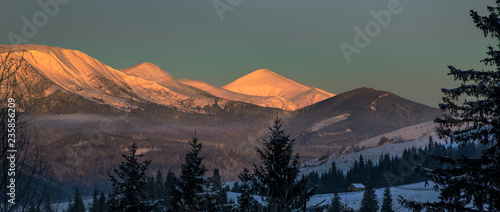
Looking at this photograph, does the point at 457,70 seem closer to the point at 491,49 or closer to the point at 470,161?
the point at 491,49

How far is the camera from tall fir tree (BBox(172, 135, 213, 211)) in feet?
116

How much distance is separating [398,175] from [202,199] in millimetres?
152116

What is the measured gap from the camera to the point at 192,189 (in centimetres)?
3581

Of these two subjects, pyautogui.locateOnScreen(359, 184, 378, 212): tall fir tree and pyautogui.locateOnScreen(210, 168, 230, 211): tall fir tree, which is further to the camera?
pyautogui.locateOnScreen(359, 184, 378, 212): tall fir tree

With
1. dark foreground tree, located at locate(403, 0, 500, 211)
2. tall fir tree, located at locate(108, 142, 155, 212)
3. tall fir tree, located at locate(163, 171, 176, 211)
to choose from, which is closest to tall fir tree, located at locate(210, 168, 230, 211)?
tall fir tree, located at locate(163, 171, 176, 211)

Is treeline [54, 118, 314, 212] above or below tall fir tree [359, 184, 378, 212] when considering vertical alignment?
above

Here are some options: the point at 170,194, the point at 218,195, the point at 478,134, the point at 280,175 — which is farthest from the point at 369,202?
the point at 478,134

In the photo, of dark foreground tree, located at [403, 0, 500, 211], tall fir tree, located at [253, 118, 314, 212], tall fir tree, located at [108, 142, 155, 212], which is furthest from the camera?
tall fir tree, located at [108, 142, 155, 212]

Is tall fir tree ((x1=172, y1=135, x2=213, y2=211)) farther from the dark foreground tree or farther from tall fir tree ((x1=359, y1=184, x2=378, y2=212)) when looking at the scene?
tall fir tree ((x1=359, y1=184, x2=378, y2=212))

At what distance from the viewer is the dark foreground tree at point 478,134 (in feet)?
51.6

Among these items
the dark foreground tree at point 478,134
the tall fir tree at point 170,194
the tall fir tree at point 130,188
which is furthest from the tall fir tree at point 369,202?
the dark foreground tree at point 478,134

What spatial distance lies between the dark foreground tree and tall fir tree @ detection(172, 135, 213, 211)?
20761 millimetres

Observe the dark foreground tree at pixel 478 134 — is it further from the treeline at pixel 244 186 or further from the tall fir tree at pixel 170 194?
the tall fir tree at pixel 170 194

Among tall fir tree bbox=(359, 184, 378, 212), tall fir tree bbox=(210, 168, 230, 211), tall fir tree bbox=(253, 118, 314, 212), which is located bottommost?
tall fir tree bbox=(359, 184, 378, 212)
